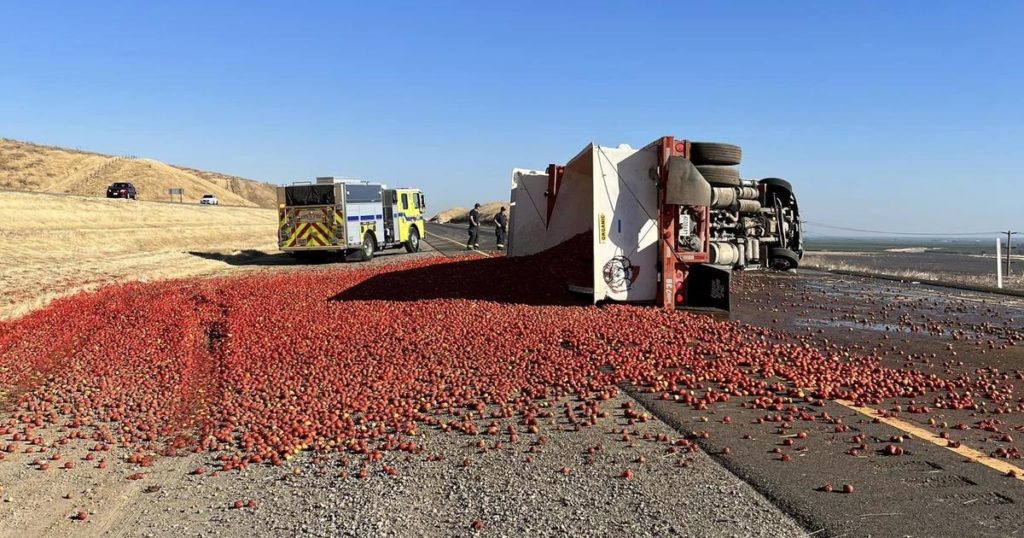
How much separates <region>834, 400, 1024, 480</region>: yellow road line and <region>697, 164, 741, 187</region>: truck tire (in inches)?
277

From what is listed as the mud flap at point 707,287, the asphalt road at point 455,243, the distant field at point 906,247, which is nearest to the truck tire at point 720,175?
the mud flap at point 707,287

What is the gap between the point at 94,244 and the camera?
26.1m

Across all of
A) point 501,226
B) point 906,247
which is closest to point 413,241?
point 501,226

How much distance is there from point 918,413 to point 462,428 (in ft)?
13.9

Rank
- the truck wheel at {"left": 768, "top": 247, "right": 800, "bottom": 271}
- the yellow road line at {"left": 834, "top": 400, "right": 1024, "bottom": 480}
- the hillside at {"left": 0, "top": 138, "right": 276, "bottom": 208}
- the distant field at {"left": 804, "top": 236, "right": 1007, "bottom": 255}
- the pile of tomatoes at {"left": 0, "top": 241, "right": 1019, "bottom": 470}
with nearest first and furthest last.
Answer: the yellow road line at {"left": 834, "top": 400, "right": 1024, "bottom": 480} < the pile of tomatoes at {"left": 0, "top": 241, "right": 1019, "bottom": 470} < the truck wheel at {"left": 768, "top": 247, "right": 800, "bottom": 271} < the distant field at {"left": 804, "top": 236, "right": 1007, "bottom": 255} < the hillside at {"left": 0, "top": 138, "right": 276, "bottom": 208}

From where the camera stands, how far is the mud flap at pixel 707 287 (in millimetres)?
12133

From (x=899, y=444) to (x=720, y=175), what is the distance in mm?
8465

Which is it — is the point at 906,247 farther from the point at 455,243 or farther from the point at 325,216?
the point at 325,216

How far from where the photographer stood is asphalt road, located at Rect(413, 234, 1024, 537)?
409 cm

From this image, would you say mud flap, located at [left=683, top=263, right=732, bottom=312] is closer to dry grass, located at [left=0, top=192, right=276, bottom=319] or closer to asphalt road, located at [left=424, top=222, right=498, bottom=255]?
dry grass, located at [left=0, top=192, right=276, bottom=319]

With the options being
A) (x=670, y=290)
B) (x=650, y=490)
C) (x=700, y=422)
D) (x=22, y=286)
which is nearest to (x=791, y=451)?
(x=700, y=422)

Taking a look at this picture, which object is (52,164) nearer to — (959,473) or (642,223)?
(642,223)

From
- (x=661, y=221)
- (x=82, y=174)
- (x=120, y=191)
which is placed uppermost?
(x=82, y=174)

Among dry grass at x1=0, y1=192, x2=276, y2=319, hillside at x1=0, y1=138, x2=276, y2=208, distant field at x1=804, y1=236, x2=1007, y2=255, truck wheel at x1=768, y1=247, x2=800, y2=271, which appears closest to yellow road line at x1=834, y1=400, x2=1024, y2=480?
truck wheel at x1=768, y1=247, x2=800, y2=271
